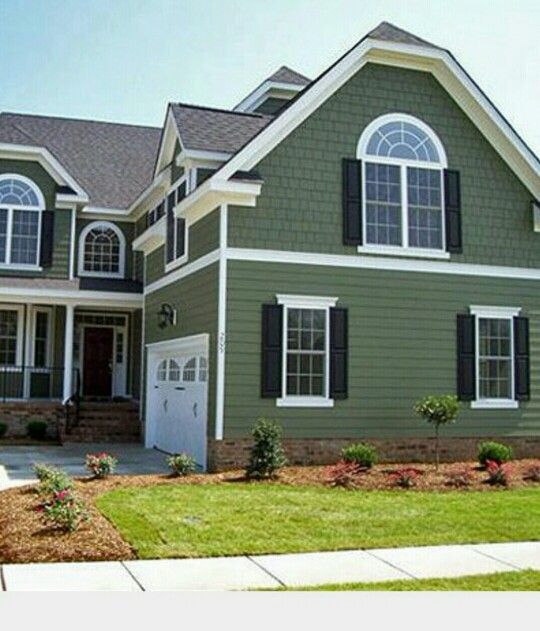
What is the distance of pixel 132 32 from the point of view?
13.0 meters

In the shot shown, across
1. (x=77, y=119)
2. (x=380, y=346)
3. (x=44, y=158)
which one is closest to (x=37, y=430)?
(x=44, y=158)

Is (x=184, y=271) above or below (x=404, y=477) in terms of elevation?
above

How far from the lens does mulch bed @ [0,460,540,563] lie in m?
7.81

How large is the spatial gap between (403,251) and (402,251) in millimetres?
23

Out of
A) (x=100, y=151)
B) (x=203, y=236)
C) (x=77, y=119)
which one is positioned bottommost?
(x=203, y=236)

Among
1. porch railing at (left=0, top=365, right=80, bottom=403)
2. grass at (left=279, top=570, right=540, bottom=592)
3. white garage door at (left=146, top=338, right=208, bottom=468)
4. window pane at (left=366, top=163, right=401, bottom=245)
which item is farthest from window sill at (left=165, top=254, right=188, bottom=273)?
grass at (left=279, top=570, right=540, bottom=592)

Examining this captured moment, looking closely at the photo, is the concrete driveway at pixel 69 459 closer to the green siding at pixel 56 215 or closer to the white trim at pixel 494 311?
the green siding at pixel 56 215

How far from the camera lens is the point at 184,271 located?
1692 centimetres

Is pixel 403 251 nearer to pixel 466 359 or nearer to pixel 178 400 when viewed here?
pixel 466 359

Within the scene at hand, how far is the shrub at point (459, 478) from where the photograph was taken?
12.5m

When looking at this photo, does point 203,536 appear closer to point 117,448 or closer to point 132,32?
point 132,32

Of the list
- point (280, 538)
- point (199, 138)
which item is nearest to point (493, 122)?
point (199, 138)

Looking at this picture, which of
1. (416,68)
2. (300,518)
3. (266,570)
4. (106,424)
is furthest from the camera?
(106,424)

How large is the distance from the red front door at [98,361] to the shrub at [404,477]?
12550mm
